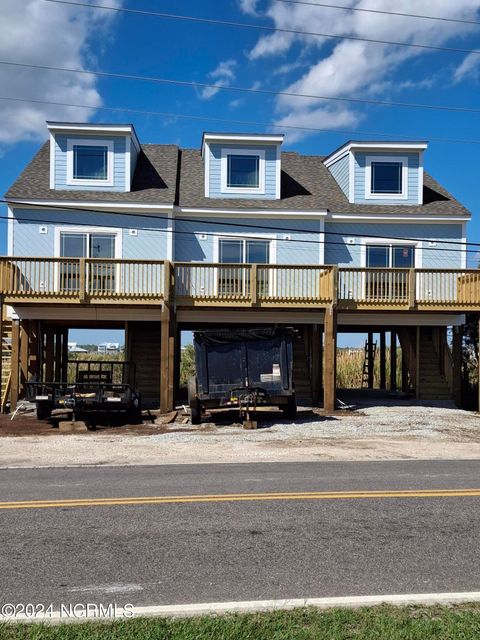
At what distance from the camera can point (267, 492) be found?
8.55 meters

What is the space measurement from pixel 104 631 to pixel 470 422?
16542 mm

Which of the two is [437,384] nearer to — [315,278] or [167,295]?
[315,278]

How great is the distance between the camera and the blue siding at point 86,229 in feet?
76.6

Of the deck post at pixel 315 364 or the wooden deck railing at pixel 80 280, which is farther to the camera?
the deck post at pixel 315 364

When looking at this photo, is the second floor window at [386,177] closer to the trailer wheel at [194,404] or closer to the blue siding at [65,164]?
the blue siding at [65,164]

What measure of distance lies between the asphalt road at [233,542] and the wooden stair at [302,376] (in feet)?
47.3

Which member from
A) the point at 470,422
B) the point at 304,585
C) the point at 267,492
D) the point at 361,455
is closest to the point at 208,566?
the point at 304,585

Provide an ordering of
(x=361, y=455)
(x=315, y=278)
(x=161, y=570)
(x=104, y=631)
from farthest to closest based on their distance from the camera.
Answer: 1. (x=315, y=278)
2. (x=361, y=455)
3. (x=161, y=570)
4. (x=104, y=631)

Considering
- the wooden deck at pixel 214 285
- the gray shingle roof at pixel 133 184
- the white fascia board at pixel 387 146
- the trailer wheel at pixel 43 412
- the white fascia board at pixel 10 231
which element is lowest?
the trailer wheel at pixel 43 412

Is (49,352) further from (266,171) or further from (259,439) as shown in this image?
(259,439)

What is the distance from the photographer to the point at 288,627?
14.0 feet

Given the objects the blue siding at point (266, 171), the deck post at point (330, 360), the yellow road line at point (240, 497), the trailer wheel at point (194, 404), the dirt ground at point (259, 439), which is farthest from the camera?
the blue siding at point (266, 171)

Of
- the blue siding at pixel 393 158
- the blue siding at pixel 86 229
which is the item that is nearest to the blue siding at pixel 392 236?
the blue siding at pixel 393 158

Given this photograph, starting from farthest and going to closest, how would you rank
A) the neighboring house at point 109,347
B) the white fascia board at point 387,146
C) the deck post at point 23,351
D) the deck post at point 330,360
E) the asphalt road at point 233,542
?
the neighboring house at point 109,347 < the white fascia board at point 387,146 < the deck post at point 23,351 < the deck post at point 330,360 < the asphalt road at point 233,542
